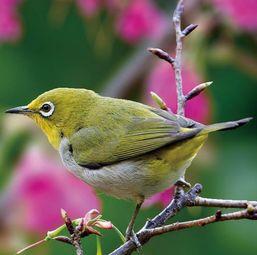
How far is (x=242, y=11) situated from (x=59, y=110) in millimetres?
540

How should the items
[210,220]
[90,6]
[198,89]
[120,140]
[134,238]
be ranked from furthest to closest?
[90,6] < [120,140] < [198,89] < [134,238] < [210,220]

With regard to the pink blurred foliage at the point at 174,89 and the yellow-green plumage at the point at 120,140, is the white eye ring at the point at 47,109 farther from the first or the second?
the pink blurred foliage at the point at 174,89

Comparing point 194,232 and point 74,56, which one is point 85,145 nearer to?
point 194,232

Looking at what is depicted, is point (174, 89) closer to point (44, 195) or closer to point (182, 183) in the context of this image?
point (44, 195)

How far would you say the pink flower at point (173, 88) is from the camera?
215 cm

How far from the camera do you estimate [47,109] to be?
6.30 ft

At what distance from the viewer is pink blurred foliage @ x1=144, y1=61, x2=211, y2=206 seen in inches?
84.5

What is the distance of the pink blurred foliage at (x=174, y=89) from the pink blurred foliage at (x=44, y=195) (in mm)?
264

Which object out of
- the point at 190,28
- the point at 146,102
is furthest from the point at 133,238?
the point at 146,102

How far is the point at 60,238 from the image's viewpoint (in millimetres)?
1402

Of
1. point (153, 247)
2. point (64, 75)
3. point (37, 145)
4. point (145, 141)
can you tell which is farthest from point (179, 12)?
point (64, 75)

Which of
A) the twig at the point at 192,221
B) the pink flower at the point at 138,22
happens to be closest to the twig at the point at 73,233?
the twig at the point at 192,221

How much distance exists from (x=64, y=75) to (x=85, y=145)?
1.63 metres

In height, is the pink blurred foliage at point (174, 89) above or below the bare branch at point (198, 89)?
below
